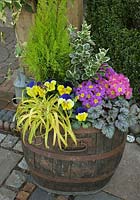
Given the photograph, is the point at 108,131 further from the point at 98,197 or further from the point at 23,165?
the point at 23,165

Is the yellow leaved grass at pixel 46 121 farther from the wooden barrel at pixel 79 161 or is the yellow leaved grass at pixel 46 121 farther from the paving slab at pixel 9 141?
the paving slab at pixel 9 141

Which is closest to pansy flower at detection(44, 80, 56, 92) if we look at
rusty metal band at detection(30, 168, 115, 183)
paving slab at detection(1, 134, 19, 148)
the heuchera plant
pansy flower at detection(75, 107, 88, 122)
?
the heuchera plant

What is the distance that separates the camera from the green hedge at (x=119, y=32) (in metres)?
2.87

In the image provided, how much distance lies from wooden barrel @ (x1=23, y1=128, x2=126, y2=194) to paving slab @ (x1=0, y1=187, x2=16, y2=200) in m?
0.22

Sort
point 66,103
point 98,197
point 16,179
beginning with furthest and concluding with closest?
point 16,179 → point 98,197 → point 66,103

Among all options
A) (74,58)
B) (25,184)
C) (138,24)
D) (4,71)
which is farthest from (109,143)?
(4,71)

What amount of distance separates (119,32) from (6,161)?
1427 mm

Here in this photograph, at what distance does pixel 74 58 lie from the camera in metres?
2.00

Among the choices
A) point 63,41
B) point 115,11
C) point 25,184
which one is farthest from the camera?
point 115,11

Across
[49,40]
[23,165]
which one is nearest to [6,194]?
[23,165]

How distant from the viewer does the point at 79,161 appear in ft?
6.48

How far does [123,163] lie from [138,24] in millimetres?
1491

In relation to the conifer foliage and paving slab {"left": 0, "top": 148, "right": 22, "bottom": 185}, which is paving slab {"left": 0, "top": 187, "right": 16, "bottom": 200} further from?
the conifer foliage

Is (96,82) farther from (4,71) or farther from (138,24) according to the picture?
(4,71)
